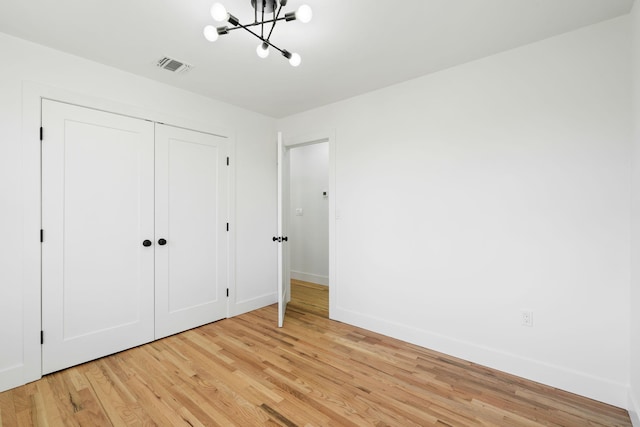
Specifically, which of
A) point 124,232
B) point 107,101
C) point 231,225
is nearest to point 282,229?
point 231,225

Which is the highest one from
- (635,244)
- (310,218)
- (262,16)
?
(262,16)

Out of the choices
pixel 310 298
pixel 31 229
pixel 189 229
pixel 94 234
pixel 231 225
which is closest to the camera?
pixel 31 229

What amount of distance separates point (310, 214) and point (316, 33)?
336 centimetres

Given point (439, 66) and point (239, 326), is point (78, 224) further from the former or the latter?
point (439, 66)

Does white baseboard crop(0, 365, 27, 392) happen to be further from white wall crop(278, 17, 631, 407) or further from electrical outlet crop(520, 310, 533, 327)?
electrical outlet crop(520, 310, 533, 327)

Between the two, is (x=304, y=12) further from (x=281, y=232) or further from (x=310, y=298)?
(x=310, y=298)

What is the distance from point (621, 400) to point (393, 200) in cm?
214

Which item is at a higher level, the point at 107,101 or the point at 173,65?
the point at 173,65

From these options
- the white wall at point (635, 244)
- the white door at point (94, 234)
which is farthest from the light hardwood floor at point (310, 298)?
the white wall at point (635, 244)

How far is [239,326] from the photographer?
3.23 m

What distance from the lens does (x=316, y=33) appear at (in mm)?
2096

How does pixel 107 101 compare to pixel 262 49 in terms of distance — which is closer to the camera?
pixel 262 49

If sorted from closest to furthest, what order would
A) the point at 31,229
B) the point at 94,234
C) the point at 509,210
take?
the point at 31,229 → the point at 509,210 → the point at 94,234

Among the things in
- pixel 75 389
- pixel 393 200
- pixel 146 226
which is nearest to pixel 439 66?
pixel 393 200
